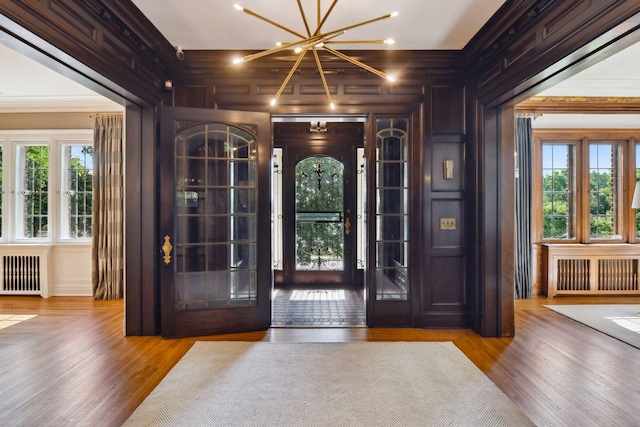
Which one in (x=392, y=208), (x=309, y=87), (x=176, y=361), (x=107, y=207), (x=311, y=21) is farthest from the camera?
(x=107, y=207)

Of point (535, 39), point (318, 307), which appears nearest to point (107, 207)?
point (318, 307)

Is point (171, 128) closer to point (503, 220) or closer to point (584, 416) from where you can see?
point (503, 220)

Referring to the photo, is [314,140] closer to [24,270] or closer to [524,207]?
[524,207]

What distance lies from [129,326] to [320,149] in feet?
12.5

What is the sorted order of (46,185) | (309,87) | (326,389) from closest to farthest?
(326,389)
(309,87)
(46,185)

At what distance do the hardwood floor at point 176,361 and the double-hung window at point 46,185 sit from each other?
1.43 meters

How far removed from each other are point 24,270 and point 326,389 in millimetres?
5222

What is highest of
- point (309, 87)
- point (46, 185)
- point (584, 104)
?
point (584, 104)

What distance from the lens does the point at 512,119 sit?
11.6ft

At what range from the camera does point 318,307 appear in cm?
453

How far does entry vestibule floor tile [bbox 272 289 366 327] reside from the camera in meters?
3.95

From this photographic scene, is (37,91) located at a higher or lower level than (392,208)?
higher

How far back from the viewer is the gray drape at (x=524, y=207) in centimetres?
505

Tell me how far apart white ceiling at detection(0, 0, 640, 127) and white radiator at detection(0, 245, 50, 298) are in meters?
2.38
